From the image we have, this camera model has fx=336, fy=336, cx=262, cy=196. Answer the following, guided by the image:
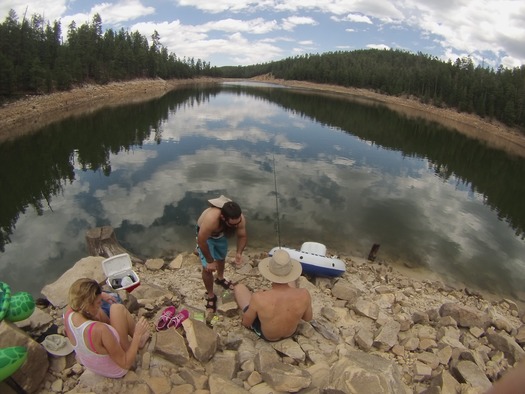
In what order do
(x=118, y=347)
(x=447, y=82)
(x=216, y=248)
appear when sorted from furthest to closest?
(x=447, y=82), (x=216, y=248), (x=118, y=347)

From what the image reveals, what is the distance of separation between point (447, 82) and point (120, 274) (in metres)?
99.0

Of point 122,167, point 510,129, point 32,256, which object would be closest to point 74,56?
point 122,167

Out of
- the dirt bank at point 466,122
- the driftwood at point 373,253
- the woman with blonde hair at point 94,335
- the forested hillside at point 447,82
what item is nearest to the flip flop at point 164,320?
the woman with blonde hair at point 94,335

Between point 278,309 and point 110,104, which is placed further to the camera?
point 110,104

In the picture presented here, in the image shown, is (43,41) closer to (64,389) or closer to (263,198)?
(263,198)

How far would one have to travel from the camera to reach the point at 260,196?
1639 cm

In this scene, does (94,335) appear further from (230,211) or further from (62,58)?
(62,58)

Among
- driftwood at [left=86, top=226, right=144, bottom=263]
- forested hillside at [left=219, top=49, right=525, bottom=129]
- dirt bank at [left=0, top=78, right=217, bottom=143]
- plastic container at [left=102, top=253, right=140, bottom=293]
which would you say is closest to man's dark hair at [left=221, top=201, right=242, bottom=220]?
plastic container at [left=102, top=253, right=140, bottom=293]

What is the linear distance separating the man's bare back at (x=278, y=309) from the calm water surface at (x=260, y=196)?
629cm

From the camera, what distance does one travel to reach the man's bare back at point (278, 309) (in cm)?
511

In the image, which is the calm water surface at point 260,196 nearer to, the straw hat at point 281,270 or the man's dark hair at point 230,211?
the man's dark hair at point 230,211

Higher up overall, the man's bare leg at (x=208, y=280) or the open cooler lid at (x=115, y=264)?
the man's bare leg at (x=208, y=280)

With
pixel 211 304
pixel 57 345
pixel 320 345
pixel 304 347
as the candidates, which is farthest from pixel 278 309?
pixel 57 345

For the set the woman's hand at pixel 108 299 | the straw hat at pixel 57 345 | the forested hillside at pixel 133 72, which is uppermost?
the forested hillside at pixel 133 72
